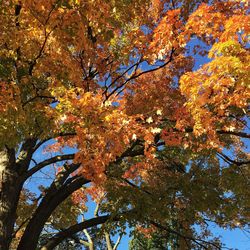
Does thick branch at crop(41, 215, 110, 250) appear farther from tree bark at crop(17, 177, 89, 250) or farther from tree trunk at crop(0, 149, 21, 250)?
tree trunk at crop(0, 149, 21, 250)

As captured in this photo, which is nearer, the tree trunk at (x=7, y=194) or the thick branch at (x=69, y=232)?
the tree trunk at (x=7, y=194)

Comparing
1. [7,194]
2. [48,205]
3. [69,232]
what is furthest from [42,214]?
[7,194]

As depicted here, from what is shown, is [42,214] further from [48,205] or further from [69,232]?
[69,232]

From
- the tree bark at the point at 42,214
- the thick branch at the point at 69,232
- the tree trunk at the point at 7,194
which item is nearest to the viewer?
the tree trunk at the point at 7,194

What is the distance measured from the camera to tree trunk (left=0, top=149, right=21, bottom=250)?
11.3m

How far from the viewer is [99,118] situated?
818 cm

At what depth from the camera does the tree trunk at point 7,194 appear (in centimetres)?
1132

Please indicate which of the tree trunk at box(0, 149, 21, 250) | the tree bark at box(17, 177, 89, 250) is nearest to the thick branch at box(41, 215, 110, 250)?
the tree bark at box(17, 177, 89, 250)

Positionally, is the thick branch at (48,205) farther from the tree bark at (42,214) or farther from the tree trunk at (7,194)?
the tree trunk at (7,194)

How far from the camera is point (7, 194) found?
1176 centimetres

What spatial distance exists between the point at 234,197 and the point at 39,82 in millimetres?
7367

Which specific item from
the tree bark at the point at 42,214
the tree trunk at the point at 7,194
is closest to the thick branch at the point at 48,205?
the tree bark at the point at 42,214

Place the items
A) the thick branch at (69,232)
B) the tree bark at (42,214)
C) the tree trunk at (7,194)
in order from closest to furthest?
the tree trunk at (7,194) < the tree bark at (42,214) < the thick branch at (69,232)

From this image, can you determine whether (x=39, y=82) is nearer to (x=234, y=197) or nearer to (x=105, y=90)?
(x=105, y=90)
